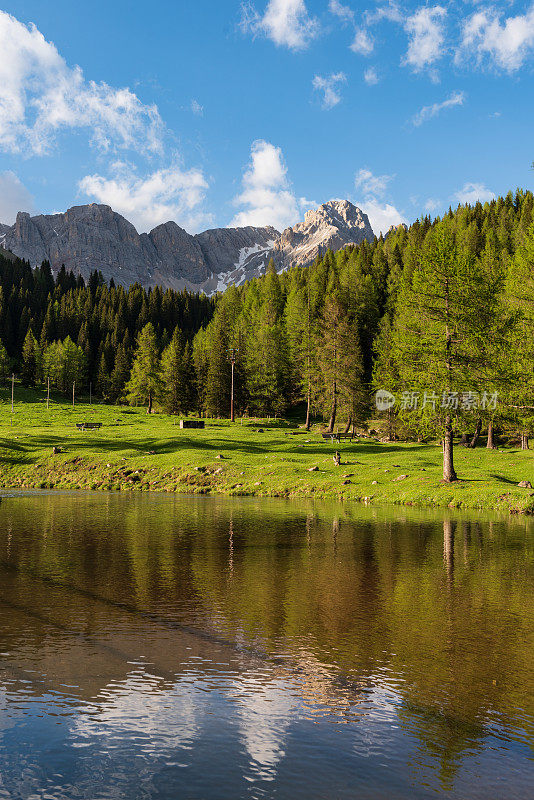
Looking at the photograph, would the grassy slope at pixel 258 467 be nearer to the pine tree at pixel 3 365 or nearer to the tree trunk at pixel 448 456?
the tree trunk at pixel 448 456

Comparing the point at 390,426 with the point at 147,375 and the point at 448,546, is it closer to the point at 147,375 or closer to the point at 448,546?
the point at 448,546

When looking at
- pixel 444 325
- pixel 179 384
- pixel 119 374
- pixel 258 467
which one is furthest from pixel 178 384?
pixel 444 325

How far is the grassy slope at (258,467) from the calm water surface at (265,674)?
1947 centimetres

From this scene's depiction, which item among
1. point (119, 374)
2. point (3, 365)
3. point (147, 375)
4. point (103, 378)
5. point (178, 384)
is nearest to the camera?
point (178, 384)

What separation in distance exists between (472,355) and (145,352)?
8150 cm

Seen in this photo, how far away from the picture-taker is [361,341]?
121438mm

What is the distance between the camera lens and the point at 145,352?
115 meters

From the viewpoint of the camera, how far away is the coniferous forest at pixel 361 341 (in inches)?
1694

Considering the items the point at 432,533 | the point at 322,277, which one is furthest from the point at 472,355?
the point at 322,277

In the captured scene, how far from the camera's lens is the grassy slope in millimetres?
39244

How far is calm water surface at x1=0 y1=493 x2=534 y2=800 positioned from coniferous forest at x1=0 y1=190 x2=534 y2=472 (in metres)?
25.6

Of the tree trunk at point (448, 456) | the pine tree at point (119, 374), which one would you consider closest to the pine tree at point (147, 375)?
the pine tree at point (119, 374)

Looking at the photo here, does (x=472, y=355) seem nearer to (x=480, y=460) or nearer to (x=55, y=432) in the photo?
(x=480, y=460)

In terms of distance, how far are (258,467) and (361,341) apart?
253 ft
